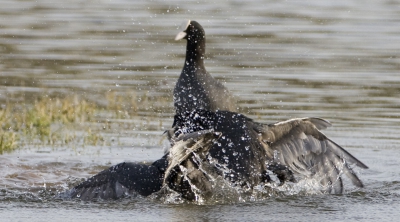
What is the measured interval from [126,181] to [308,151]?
1.68 metres

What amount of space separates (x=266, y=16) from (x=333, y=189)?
32.3 feet

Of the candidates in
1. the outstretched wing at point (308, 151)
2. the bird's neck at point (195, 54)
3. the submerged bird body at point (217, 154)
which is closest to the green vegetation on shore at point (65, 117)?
the bird's neck at point (195, 54)

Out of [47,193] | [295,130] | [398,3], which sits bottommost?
[47,193]

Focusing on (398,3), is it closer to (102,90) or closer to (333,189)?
(102,90)

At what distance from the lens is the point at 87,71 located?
476 inches

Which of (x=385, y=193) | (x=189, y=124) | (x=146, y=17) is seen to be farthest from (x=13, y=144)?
(x=146, y=17)

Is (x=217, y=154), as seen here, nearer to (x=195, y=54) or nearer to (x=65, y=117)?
(x=195, y=54)

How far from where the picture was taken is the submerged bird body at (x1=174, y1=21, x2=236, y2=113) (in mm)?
7070

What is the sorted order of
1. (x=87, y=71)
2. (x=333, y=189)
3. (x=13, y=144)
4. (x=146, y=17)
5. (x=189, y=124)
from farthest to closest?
(x=146, y=17) < (x=87, y=71) < (x=13, y=144) < (x=333, y=189) < (x=189, y=124)

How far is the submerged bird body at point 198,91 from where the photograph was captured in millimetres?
7070

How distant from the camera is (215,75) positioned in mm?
11648

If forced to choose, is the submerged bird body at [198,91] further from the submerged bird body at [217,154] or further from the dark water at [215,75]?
the dark water at [215,75]

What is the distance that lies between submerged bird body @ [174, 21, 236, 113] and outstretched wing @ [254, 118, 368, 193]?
1.59 feet

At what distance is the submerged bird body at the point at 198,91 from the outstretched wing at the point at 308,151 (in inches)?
19.0
